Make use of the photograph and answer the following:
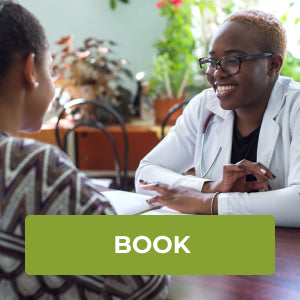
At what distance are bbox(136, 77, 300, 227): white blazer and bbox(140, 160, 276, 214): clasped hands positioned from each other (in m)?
0.05

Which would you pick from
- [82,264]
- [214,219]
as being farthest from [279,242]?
[82,264]

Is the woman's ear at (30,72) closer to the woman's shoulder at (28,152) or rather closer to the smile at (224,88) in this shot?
the woman's shoulder at (28,152)

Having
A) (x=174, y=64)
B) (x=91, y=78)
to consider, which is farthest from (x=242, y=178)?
(x=174, y=64)

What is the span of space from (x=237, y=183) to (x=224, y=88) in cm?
33

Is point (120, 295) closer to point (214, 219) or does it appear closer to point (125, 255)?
point (125, 255)

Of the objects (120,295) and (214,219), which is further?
(214,219)

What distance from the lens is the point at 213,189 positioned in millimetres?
1264

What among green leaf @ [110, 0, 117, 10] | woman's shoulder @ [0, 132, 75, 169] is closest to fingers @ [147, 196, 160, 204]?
woman's shoulder @ [0, 132, 75, 169]

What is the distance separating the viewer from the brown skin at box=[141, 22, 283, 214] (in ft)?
3.87

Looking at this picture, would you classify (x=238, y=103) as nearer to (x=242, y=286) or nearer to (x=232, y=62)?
(x=232, y=62)

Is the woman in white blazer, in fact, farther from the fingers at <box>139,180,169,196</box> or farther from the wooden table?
the wooden table

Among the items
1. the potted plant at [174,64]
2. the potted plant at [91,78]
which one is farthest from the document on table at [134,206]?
the potted plant at [91,78]

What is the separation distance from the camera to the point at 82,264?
0.63m

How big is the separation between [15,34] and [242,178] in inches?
29.8
